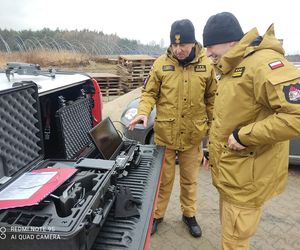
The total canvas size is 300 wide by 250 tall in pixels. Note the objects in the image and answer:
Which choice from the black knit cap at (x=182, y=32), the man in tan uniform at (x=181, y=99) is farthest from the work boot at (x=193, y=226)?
the black knit cap at (x=182, y=32)

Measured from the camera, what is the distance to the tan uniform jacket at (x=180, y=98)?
8.36ft

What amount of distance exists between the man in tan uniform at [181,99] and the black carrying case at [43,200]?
2.93 feet

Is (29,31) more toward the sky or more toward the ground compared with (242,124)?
more toward the sky

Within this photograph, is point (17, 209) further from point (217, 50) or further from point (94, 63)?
point (94, 63)

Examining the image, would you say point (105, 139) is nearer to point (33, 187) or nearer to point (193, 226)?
point (33, 187)

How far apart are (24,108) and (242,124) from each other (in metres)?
1.24

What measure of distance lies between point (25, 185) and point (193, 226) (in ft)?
6.22

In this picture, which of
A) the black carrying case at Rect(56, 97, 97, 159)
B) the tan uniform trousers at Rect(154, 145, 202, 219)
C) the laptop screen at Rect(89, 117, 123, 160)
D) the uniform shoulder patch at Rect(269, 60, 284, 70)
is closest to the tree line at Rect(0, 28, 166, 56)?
the black carrying case at Rect(56, 97, 97, 159)

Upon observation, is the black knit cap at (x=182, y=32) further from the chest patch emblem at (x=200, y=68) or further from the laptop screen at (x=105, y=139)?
the laptop screen at (x=105, y=139)

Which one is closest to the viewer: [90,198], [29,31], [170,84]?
[90,198]

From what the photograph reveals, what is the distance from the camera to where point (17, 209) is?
118cm

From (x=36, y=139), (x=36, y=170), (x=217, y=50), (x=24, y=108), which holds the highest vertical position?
(x=217, y=50)

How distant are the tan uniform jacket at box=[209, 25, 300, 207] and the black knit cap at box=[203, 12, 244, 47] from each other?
A: 98 millimetres

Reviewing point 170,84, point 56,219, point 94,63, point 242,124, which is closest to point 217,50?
point 242,124
